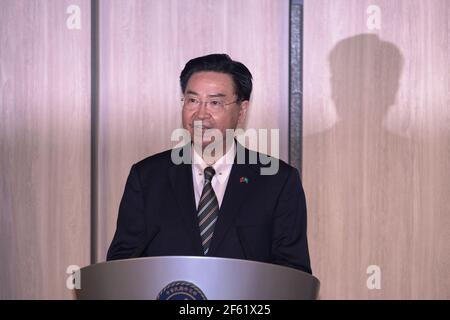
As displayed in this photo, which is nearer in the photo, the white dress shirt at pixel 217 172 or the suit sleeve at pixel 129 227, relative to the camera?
the suit sleeve at pixel 129 227

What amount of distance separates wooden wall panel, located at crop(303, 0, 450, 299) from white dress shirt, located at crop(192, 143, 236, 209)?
89 cm

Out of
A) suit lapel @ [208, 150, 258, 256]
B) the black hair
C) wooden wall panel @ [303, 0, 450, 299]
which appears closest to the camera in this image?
suit lapel @ [208, 150, 258, 256]

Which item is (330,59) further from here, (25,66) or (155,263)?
(155,263)

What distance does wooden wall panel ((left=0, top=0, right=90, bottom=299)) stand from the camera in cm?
301

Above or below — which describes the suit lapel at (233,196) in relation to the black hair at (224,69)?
below

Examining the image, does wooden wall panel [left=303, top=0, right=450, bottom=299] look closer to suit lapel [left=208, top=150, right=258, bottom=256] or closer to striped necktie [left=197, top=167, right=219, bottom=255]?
suit lapel [left=208, top=150, right=258, bottom=256]

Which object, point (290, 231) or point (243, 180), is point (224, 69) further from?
point (290, 231)

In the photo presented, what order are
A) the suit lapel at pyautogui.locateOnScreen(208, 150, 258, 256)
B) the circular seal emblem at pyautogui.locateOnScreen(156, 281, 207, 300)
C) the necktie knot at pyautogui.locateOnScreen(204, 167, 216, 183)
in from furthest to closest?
1. the necktie knot at pyautogui.locateOnScreen(204, 167, 216, 183)
2. the suit lapel at pyautogui.locateOnScreen(208, 150, 258, 256)
3. the circular seal emblem at pyautogui.locateOnScreen(156, 281, 207, 300)

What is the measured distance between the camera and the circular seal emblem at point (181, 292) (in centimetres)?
131

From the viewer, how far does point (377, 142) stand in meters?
3.01

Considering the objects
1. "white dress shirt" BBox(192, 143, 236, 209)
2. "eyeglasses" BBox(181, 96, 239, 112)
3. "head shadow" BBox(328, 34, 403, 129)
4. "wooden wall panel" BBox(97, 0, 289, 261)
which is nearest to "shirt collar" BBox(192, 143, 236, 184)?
"white dress shirt" BBox(192, 143, 236, 209)

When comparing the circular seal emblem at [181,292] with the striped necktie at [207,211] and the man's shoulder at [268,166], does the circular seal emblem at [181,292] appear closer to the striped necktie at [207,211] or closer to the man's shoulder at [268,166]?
the striped necktie at [207,211]

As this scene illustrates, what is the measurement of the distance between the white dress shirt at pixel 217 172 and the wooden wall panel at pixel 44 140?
3.29ft

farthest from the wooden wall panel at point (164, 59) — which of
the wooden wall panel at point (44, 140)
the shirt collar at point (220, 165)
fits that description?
the shirt collar at point (220, 165)
